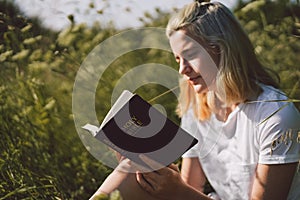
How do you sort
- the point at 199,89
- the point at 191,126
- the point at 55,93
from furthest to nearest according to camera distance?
the point at 55,93 < the point at 191,126 < the point at 199,89

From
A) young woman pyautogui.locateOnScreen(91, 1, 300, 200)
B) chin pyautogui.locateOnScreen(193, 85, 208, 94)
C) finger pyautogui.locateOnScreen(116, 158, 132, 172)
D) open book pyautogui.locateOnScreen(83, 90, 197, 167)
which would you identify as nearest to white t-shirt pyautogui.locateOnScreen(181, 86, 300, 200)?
young woman pyautogui.locateOnScreen(91, 1, 300, 200)

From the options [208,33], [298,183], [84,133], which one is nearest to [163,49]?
[84,133]

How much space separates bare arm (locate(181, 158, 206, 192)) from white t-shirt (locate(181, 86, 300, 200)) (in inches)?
1.3

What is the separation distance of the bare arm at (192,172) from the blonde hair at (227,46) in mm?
327


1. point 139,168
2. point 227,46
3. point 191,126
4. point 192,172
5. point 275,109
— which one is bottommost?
point 192,172

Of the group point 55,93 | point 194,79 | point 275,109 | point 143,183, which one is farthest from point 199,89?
point 55,93

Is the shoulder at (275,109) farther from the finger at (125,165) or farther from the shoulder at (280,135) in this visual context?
the finger at (125,165)

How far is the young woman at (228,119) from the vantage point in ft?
6.15

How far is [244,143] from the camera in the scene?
2021mm

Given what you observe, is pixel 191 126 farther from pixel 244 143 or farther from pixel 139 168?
pixel 139 168

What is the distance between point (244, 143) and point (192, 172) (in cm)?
32

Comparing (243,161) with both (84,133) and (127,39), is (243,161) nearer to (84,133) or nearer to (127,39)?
(84,133)

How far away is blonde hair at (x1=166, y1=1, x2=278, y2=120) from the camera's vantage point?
196 centimetres

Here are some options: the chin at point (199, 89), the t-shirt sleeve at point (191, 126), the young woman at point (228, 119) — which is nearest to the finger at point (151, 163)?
the young woman at point (228, 119)
